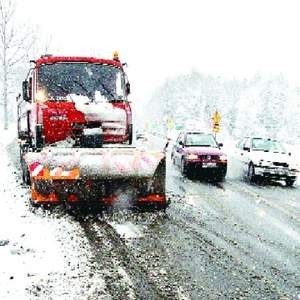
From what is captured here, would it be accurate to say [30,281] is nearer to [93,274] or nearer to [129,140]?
[93,274]

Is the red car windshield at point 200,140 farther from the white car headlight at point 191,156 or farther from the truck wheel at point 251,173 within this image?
the truck wheel at point 251,173

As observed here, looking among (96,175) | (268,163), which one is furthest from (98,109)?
(268,163)

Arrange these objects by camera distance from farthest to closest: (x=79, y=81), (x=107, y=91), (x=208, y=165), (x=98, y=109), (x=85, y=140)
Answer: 1. (x=208, y=165)
2. (x=107, y=91)
3. (x=79, y=81)
4. (x=98, y=109)
5. (x=85, y=140)

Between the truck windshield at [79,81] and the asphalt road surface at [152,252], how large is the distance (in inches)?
103

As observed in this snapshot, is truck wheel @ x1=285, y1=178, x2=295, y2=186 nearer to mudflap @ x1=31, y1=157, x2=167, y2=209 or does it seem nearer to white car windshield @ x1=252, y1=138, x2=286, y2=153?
white car windshield @ x1=252, y1=138, x2=286, y2=153

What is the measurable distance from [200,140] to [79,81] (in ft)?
25.3

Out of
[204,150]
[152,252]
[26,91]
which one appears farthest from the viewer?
[204,150]

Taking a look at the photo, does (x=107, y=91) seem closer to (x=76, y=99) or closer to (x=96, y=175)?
(x=76, y=99)

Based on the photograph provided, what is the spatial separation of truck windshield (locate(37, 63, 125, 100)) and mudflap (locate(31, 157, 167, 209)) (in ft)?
7.35

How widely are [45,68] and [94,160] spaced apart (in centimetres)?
288

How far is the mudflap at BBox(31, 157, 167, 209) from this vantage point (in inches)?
362

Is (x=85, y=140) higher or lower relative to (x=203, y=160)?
higher

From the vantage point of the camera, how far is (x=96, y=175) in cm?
925

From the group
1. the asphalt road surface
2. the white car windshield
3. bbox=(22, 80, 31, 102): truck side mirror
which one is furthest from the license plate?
bbox=(22, 80, 31, 102): truck side mirror
